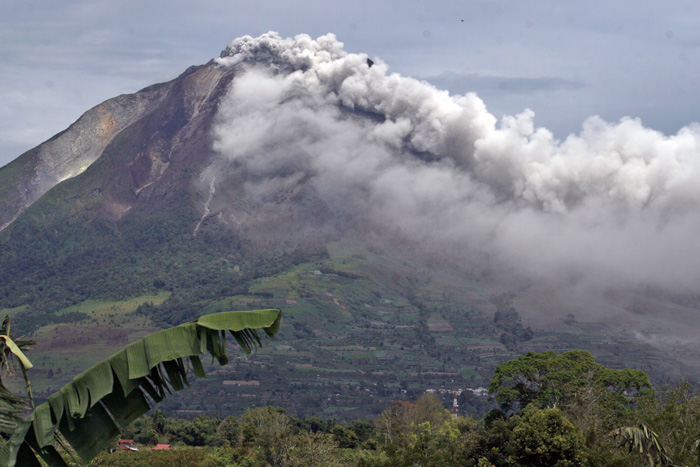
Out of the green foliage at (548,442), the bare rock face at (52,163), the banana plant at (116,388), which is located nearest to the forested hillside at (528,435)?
the green foliage at (548,442)

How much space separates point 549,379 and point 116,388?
34566 millimetres

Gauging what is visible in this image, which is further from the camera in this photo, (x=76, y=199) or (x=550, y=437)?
(x=76, y=199)

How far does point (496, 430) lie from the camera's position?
29.3m

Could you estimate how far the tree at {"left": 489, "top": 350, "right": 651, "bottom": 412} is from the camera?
37719mm

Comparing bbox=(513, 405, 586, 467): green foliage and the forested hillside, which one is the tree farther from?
bbox=(513, 405, 586, 467): green foliage

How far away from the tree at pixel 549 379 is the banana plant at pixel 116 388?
106 feet

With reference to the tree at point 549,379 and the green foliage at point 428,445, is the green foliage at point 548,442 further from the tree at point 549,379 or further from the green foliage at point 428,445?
the tree at point 549,379

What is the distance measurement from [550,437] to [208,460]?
16.6 meters

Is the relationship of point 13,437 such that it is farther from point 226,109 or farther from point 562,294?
point 226,109

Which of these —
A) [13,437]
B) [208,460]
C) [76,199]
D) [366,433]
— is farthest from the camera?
[76,199]

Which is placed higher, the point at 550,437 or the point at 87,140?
the point at 87,140

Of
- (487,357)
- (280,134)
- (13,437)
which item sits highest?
(280,134)

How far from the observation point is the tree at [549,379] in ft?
124

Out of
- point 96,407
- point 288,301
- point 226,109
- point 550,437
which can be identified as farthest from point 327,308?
point 96,407
